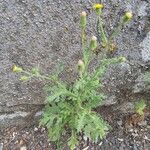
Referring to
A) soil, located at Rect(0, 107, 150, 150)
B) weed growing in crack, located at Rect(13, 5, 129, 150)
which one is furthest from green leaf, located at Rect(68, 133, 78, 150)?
soil, located at Rect(0, 107, 150, 150)

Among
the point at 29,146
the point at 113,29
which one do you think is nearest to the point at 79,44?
the point at 113,29

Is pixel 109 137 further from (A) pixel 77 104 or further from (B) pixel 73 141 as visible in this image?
(A) pixel 77 104

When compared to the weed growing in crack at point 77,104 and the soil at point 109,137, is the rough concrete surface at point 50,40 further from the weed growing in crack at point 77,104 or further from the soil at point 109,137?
the soil at point 109,137

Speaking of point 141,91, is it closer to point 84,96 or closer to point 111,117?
point 111,117

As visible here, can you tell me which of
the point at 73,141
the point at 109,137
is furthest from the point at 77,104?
the point at 109,137

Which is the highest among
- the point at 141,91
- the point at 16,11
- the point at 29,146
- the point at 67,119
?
the point at 16,11

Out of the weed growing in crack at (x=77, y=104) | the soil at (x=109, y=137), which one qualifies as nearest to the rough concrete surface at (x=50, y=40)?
the weed growing in crack at (x=77, y=104)
